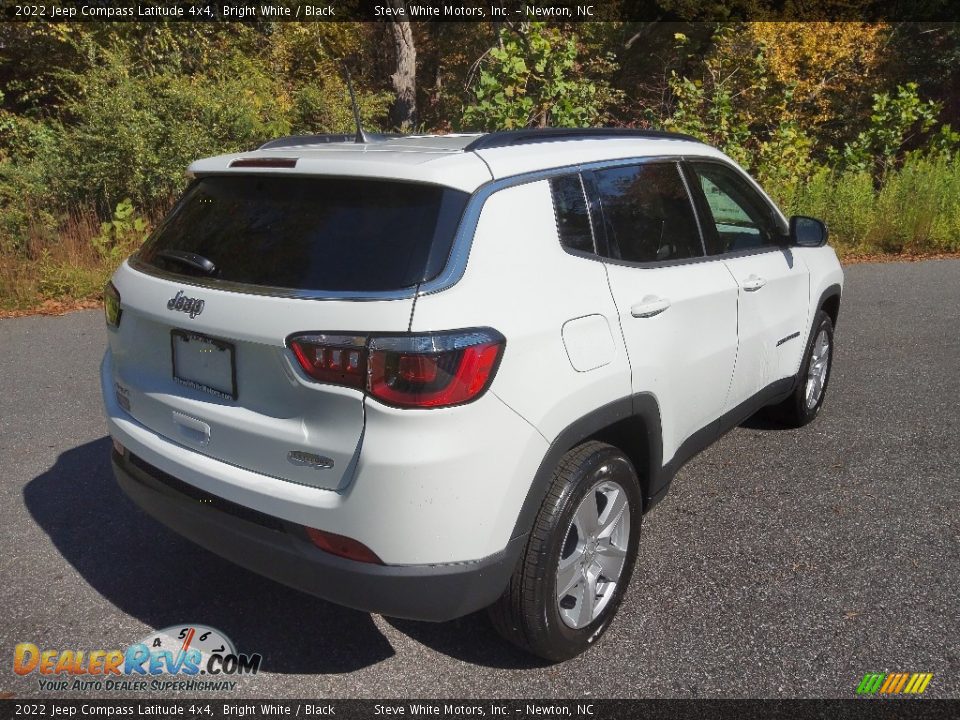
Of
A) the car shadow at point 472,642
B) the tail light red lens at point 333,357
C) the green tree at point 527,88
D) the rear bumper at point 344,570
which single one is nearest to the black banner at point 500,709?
the car shadow at point 472,642

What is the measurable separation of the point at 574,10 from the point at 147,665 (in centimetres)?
2283

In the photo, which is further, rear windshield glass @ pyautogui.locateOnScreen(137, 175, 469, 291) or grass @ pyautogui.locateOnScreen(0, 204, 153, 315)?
grass @ pyautogui.locateOnScreen(0, 204, 153, 315)

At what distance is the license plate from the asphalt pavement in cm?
101

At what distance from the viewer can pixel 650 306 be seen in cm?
291

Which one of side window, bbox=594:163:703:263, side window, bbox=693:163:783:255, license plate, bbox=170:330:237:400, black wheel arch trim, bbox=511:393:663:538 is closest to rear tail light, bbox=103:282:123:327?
license plate, bbox=170:330:237:400

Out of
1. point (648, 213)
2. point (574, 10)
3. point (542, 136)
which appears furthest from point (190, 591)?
point (574, 10)

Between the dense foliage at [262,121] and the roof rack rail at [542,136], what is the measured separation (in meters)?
7.07

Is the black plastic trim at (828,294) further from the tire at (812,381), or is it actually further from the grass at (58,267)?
the grass at (58,267)

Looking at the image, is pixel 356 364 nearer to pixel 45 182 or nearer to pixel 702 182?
pixel 702 182

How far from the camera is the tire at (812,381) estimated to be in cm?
467

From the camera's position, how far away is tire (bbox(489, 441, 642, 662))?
2.53 m

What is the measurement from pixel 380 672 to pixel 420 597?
632 millimetres

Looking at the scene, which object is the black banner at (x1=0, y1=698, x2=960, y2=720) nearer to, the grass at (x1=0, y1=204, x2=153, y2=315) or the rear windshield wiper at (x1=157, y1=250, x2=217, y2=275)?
the rear windshield wiper at (x1=157, y1=250, x2=217, y2=275)

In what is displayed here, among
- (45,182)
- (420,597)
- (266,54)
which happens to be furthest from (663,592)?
(266,54)
